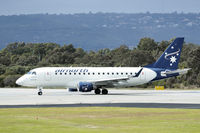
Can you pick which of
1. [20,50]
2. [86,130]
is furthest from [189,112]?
[20,50]

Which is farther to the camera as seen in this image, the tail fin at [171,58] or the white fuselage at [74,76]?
the tail fin at [171,58]

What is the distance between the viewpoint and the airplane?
53.4 meters

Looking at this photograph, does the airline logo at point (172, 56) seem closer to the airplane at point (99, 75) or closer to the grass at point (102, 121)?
the airplane at point (99, 75)

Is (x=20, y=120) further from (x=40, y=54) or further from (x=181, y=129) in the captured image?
(x=40, y=54)

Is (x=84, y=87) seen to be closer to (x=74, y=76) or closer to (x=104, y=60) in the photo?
(x=74, y=76)

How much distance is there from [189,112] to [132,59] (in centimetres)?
7209

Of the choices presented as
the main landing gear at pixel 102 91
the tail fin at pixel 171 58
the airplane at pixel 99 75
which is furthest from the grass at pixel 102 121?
the tail fin at pixel 171 58

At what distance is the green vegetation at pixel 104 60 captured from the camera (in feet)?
261

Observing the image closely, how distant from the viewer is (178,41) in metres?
56.1

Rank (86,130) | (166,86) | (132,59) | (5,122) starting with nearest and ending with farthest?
(86,130), (5,122), (166,86), (132,59)

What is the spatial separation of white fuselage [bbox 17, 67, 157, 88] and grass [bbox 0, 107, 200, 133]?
2114 cm

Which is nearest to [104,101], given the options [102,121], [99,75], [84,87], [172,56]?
[84,87]

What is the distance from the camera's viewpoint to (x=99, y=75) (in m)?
55.4

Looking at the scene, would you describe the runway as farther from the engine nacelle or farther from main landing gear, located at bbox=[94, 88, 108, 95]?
main landing gear, located at bbox=[94, 88, 108, 95]
